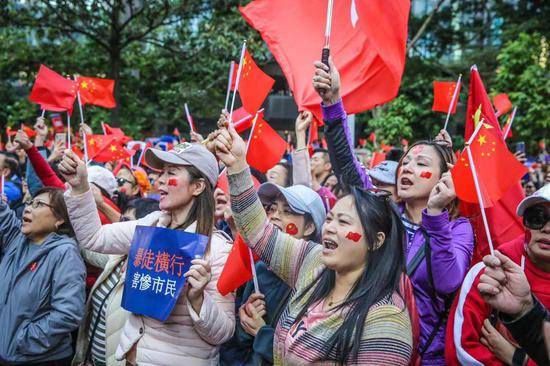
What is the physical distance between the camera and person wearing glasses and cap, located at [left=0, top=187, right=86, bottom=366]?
3.43 m

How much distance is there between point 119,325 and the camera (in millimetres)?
3264

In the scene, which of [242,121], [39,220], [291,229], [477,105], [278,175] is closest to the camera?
[477,105]

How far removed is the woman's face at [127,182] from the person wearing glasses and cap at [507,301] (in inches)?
172

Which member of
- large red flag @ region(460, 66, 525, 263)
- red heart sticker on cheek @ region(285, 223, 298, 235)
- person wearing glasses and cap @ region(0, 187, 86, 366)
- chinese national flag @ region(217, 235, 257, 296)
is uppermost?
large red flag @ region(460, 66, 525, 263)

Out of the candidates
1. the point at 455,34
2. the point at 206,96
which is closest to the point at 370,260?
the point at 206,96

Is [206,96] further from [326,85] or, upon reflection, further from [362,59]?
[326,85]

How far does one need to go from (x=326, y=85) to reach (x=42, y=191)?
6.68 feet

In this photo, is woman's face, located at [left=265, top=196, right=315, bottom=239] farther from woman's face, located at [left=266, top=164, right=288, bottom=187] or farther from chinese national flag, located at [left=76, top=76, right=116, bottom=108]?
chinese national flag, located at [left=76, top=76, right=116, bottom=108]

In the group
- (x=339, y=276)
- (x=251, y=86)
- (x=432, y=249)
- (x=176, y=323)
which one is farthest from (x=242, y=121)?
(x=339, y=276)

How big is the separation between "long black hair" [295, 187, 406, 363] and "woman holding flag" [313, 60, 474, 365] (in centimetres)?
29

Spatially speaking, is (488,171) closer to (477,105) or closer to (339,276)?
(477,105)

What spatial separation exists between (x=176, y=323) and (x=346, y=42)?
6.91 feet

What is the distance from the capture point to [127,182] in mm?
6492

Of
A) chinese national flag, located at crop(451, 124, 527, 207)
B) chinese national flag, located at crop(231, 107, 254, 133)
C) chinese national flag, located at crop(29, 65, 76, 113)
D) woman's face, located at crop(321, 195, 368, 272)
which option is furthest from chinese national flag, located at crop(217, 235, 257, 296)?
chinese national flag, located at crop(29, 65, 76, 113)
